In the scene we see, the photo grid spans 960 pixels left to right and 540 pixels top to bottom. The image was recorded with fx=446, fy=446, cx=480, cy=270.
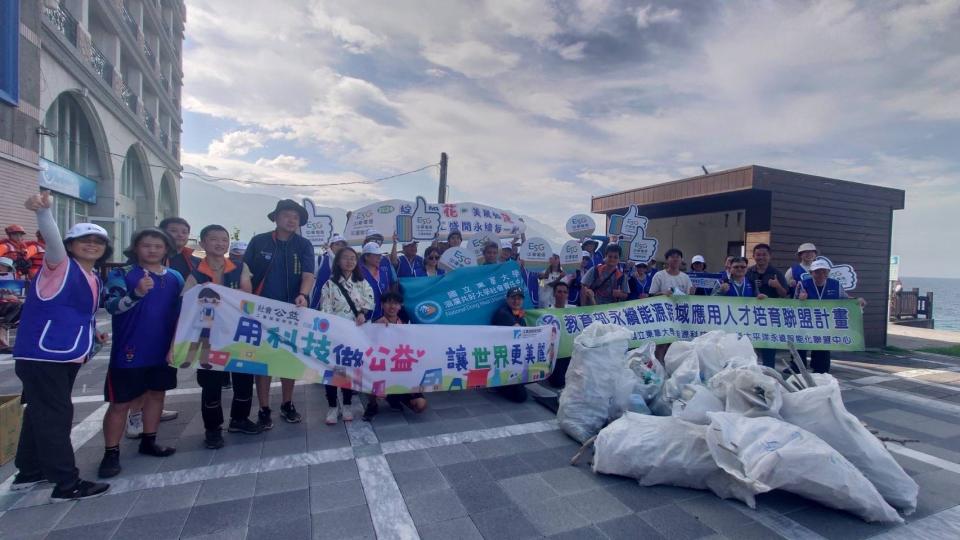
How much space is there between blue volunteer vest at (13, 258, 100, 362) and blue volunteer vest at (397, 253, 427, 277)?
11.9 ft

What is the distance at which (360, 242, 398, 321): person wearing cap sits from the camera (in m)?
4.33

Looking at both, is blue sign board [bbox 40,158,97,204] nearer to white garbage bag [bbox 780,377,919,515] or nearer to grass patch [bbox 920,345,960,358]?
white garbage bag [bbox 780,377,919,515]

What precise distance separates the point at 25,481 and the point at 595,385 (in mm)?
4048

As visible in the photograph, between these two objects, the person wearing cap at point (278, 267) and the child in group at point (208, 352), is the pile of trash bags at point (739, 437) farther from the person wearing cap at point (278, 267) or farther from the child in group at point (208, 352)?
the child in group at point (208, 352)

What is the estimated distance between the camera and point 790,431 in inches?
107

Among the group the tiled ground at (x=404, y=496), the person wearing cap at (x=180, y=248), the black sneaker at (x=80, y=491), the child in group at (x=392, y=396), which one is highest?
the person wearing cap at (x=180, y=248)

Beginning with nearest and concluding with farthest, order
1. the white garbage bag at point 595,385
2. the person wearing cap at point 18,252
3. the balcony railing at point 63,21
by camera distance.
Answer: the white garbage bag at point 595,385 → the person wearing cap at point 18,252 → the balcony railing at point 63,21

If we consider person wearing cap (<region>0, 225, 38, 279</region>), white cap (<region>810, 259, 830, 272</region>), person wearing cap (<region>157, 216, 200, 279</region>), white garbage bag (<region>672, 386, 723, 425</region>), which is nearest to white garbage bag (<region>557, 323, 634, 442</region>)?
white garbage bag (<region>672, 386, 723, 425</region>)

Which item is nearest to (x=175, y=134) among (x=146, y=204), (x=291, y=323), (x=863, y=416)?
(x=146, y=204)

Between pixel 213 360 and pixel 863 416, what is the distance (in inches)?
251

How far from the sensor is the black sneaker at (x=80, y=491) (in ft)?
8.82

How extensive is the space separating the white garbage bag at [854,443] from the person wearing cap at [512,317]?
8.22 feet

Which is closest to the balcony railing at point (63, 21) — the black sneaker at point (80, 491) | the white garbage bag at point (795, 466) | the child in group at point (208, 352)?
the child in group at point (208, 352)

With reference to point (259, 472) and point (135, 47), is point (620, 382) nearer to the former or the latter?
point (259, 472)
